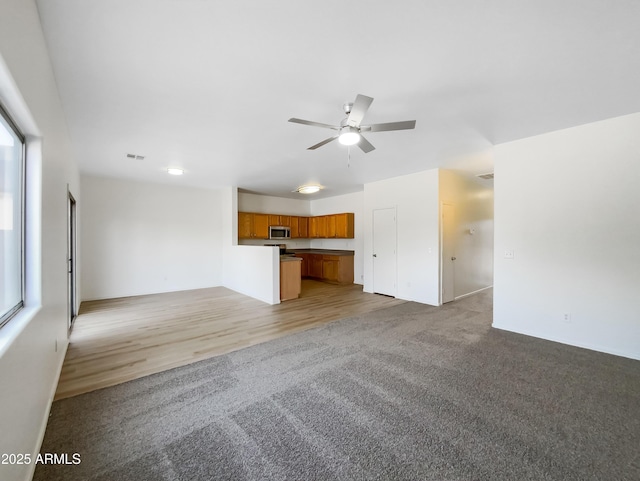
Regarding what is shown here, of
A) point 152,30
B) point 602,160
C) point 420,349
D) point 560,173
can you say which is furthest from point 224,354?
point 602,160

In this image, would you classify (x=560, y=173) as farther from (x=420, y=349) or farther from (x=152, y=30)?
(x=152, y=30)

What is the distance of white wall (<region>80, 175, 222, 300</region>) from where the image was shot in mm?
5781

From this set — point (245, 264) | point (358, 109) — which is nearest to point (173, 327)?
point (245, 264)

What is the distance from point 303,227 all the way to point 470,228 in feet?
16.4

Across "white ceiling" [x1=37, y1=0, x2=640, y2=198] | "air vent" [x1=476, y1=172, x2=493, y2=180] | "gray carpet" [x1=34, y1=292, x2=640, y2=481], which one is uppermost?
"air vent" [x1=476, y1=172, x2=493, y2=180]

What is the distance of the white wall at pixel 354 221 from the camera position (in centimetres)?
770

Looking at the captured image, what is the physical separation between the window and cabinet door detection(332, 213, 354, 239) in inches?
263

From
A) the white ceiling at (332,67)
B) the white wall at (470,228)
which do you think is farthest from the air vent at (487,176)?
the white ceiling at (332,67)

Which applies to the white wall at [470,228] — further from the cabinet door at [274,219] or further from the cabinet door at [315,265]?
the cabinet door at [274,219]

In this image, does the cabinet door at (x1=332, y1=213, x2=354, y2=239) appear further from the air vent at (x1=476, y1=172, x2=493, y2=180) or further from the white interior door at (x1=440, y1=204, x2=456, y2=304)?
the air vent at (x1=476, y1=172, x2=493, y2=180)

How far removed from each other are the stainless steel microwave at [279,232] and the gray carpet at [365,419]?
16.6 feet

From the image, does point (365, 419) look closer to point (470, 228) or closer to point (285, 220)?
point (470, 228)

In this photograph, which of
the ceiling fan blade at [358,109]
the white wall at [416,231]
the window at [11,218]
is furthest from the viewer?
the white wall at [416,231]

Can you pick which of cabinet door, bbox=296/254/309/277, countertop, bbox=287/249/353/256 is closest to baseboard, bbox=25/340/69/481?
countertop, bbox=287/249/353/256
